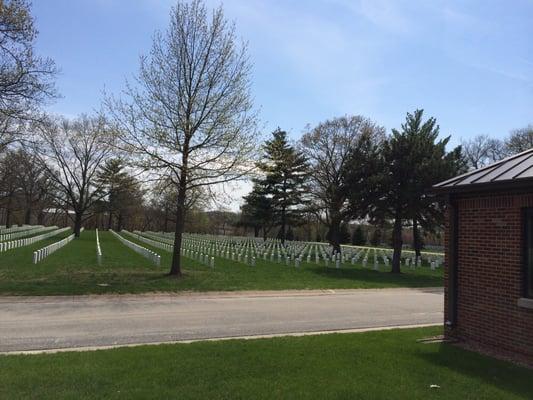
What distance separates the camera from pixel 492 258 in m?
8.06

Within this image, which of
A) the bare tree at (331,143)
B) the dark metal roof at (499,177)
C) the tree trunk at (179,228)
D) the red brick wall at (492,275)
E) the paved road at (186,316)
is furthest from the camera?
the bare tree at (331,143)

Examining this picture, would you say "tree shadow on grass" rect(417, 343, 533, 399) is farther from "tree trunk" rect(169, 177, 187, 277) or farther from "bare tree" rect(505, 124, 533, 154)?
"bare tree" rect(505, 124, 533, 154)

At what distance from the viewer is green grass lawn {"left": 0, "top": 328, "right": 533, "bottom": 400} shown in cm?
551

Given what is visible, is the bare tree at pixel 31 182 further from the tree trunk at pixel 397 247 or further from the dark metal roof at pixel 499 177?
the dark metal roof at pixel 499 177

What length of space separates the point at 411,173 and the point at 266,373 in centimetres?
2147

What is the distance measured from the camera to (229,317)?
11.7 metres

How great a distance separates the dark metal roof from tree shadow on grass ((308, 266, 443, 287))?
1246cm

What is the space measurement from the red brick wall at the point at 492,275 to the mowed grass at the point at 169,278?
32.0 feet

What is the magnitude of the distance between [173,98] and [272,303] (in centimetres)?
897

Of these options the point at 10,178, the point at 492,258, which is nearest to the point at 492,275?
the point at 492,258

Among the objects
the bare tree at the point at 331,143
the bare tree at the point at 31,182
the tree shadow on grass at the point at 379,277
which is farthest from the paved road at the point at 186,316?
the bare tree at the point at 31,182

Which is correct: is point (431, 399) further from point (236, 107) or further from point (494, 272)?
point (236, 107)

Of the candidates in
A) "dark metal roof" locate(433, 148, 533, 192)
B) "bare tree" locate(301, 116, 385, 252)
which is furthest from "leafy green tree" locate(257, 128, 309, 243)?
"dark metal roof" locate(433, 148, 533, 192)

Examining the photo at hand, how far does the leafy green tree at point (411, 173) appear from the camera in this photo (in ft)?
84.8
